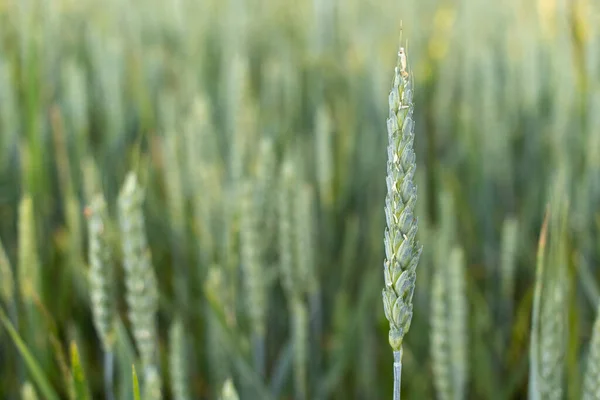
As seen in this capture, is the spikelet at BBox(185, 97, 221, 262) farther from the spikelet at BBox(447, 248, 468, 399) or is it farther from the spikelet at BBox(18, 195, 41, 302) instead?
the spikelet at BBox(447, 248, 468, 399)

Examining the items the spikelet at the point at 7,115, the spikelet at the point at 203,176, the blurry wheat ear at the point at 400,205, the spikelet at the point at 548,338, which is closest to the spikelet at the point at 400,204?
the blurry wheat ear at the point at 400,205

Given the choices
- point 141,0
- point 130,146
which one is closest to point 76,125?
point 130,146

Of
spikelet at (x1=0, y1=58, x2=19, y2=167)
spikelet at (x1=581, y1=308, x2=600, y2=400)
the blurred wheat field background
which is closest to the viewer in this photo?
spikelet at (x1=581, y1=308, x2=600, y2=400)

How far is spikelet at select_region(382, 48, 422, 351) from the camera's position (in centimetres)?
29

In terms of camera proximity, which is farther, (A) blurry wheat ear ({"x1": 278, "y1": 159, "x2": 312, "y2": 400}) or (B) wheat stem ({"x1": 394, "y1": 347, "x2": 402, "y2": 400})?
(A) blurry wheat ear ({"x1": 278, "y1": 159, "x2": 312, "y2": 400})

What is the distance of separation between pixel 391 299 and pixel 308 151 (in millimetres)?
810

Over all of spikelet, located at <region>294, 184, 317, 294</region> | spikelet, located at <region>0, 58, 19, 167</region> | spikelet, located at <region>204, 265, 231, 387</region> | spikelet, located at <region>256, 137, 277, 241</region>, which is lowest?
spikelet, located at <region>204, 265, 231, 387</region>

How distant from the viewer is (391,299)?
30 cm

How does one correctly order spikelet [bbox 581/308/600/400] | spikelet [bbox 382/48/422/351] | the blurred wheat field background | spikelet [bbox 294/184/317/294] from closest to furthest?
spikelet [bbox 382/48/422/351] → spikelet [bbox 581/308/600/400] → the blurred wheat field background → spikelet [bbox 294/184/317/294]

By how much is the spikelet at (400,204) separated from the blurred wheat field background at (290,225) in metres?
0.16

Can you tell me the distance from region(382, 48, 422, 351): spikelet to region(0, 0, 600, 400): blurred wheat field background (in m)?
0.16

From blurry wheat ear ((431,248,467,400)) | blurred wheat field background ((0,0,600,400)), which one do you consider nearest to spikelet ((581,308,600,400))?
blurred wheat field background ((0,0,600,400))

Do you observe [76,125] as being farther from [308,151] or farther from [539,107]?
[539,107]

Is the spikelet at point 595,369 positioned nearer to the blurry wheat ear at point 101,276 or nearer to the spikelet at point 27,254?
the blurry wheat ear at point 101,276
